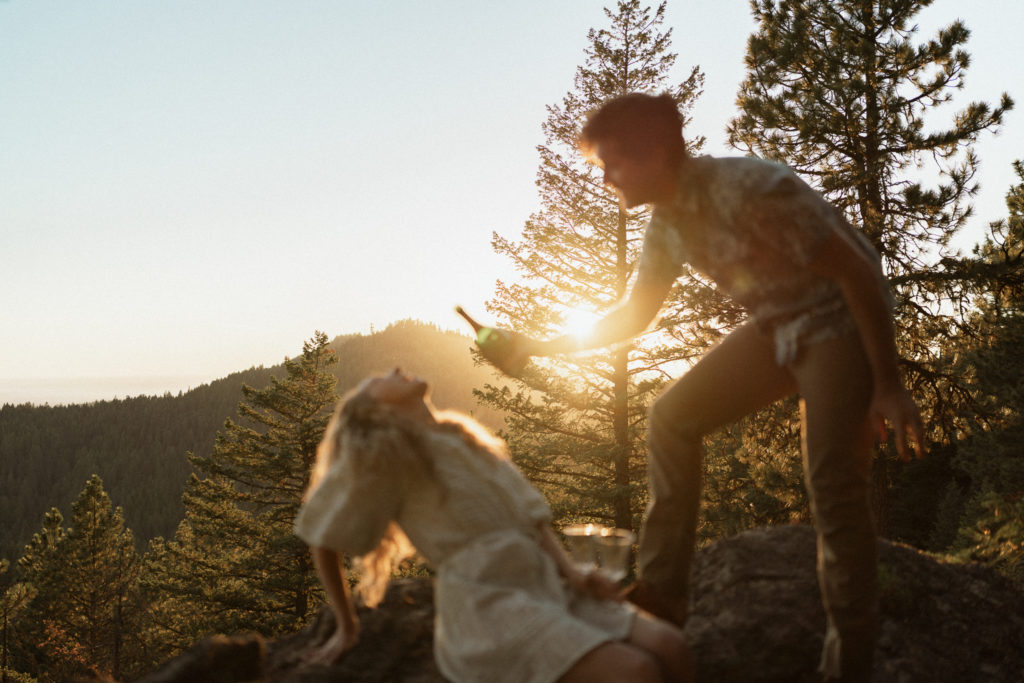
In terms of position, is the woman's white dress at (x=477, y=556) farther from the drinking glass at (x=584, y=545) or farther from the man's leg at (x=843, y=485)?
the man's leg at (x=843, y=485)

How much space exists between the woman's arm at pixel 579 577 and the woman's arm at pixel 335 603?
633 mm

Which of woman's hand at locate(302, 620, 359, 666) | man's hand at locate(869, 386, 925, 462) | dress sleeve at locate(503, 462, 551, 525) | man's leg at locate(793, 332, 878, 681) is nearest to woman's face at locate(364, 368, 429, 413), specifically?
dress sleeve at locate(503, 462, 551, 525)

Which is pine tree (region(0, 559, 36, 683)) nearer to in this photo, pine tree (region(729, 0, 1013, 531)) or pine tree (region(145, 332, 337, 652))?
pine tree (region(145, 332, 337, 652))

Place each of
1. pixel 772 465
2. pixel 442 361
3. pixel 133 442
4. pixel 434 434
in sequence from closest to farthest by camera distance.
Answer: pixel 434 434, pixel 772 465, pixel 133 442, pixel 442 361

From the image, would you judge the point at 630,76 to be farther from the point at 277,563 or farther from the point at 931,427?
the point at 277,563

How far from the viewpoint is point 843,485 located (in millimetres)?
2070

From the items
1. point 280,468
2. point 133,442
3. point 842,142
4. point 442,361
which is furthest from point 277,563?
point 442,361

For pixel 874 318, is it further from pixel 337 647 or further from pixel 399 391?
pixel 337 647

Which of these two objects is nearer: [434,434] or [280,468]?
[434,434]

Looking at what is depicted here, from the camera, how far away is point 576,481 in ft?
44.9

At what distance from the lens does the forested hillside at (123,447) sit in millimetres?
74188

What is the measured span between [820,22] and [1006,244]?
13.3 feet

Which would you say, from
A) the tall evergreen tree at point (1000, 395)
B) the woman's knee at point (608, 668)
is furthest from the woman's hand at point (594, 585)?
the tall evergreen tree at point (1000, 395)

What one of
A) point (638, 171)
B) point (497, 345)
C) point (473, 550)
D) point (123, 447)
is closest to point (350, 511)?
point (473, 550)
